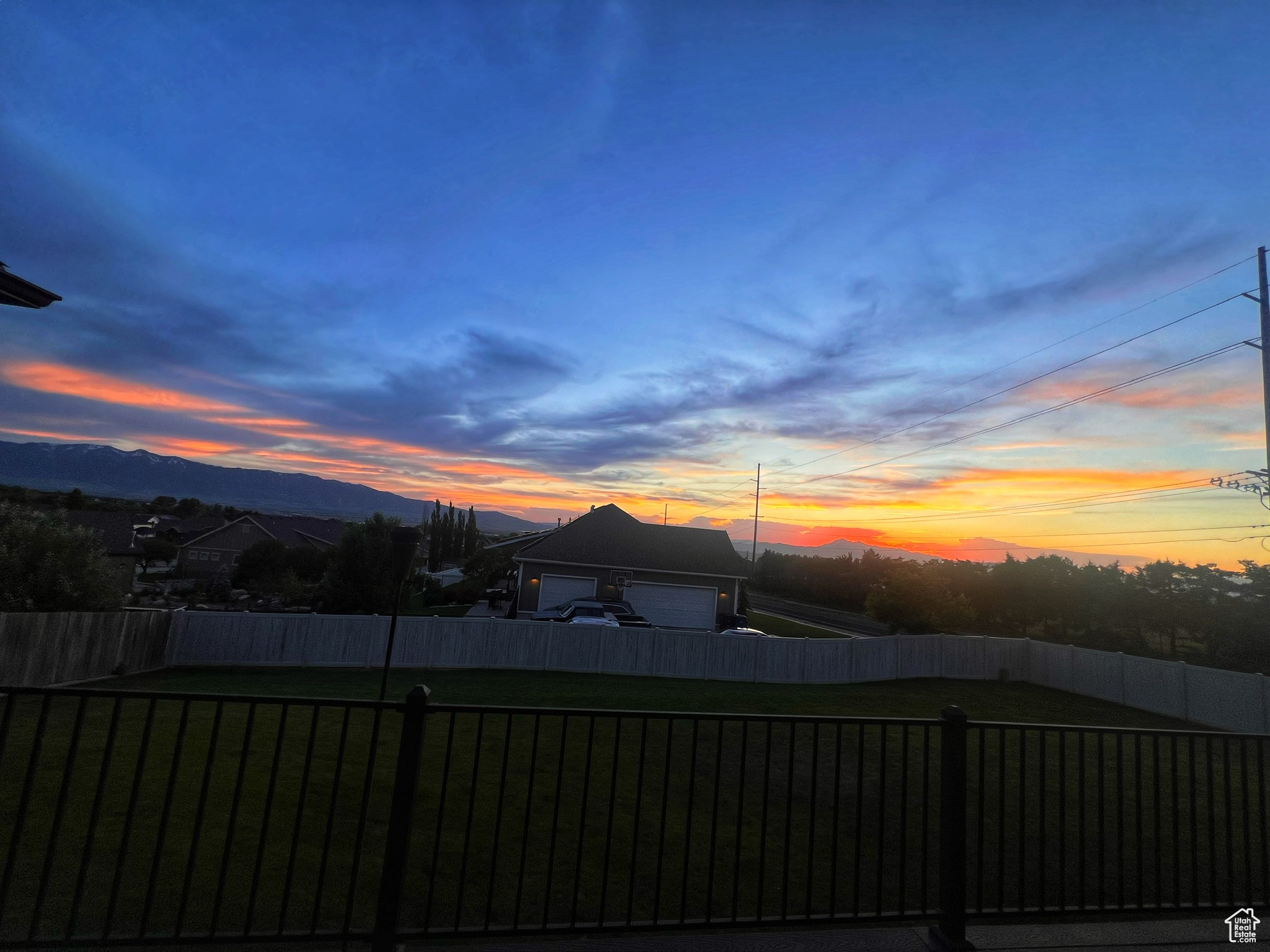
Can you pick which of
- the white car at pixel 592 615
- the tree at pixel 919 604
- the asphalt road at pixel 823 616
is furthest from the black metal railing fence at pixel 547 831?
the asphalt road at pixel 823 616

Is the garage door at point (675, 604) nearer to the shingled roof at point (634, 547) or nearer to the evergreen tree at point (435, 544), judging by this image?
the shingled roof at point (634, 547)

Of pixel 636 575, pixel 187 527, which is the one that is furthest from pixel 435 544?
pixel 636 575

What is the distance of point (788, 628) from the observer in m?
34.6

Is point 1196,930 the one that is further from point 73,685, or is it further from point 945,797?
point 73,685

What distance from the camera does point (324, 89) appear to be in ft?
32.8

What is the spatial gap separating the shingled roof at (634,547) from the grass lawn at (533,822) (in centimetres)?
1899

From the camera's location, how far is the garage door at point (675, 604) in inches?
1212

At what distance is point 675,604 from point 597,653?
12827 millimetres

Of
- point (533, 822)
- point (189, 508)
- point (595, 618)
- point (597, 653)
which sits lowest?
point (597, 653)

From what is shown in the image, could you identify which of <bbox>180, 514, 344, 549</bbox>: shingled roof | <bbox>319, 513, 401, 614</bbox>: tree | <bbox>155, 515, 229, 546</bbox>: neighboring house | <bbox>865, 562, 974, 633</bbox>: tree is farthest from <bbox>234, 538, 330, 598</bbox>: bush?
<bbox>865, 562, 974, 633</bbox>: tree

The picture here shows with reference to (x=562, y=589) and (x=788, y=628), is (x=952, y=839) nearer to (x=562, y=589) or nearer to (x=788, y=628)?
(x=562, y=589)

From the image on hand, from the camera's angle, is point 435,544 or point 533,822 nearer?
point 533,822

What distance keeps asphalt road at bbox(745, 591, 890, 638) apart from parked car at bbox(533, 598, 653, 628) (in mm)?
10927

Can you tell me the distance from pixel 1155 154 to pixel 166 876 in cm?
1591
